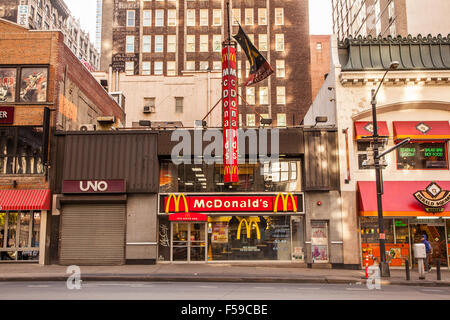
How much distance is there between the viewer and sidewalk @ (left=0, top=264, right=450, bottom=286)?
1719cm

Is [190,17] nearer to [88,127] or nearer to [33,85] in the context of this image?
[88,127]

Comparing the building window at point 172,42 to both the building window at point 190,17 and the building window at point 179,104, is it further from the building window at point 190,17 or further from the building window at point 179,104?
the building window at point 179,104

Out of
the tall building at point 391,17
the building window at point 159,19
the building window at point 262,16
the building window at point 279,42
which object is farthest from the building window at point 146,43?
the tall building at point 391,17

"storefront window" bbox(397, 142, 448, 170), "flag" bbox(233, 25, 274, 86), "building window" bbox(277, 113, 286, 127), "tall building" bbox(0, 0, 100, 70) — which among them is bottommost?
"storefront window" bbox(397, 142, 448, 170)

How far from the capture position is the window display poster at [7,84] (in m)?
22.5

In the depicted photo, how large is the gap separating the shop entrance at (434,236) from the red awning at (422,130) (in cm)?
462

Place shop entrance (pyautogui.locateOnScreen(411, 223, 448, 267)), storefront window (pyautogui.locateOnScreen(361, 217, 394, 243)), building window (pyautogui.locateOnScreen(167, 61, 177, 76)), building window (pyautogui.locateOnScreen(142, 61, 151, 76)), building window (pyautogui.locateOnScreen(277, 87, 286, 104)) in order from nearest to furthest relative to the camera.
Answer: storefront window (pyautogui.locateOnScreen(361, 217, 394, 243)), shop entrance (pyautogui.locateOnScreen(411, 223, 448, 267)), building window (pyautogui.locateOnScreen(277, 87, 286, 104)), building window (pyautogui.locateOnScreen(167, 61, 177, 76)), building window (pyautogui.locateOnScreen(142, 61, 151, 76))

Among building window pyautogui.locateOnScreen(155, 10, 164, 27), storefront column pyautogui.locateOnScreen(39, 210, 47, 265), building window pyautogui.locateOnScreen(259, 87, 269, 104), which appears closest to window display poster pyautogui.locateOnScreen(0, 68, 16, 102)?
storefront column pyautogui.locateOnScreen(39, 210, 47, 265)

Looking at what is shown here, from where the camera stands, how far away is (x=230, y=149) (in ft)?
71.8

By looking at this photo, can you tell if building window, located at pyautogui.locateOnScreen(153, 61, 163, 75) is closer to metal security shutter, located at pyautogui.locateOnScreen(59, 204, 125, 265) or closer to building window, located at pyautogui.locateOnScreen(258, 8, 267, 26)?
building window, located at pyautogui.locateOnScreen(258, 8, 267, 26)

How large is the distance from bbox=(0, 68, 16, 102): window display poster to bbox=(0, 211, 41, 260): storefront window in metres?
6.15

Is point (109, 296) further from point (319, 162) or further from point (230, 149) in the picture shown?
point (319, 162)

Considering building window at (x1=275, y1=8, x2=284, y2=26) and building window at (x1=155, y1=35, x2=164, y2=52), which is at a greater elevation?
building window at (x1=275, y1=8, x2=284, y2=26)

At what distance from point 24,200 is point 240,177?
11126mm
